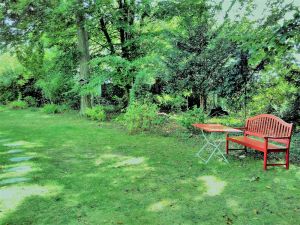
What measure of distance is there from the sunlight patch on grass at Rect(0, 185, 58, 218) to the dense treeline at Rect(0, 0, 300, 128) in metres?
5.10

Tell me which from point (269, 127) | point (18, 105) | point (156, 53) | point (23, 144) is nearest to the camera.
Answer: point (269, 127)

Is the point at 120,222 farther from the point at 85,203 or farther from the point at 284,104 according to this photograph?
the point at 284,104

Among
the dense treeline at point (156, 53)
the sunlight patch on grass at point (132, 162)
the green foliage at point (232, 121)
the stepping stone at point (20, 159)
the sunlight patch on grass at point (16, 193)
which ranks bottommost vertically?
the sunlight patch on grass at point (132, 162)

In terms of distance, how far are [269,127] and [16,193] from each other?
5005 mm

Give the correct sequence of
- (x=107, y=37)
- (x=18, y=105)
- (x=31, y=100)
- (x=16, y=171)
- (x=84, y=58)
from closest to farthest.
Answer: (x=16, y=171) < (x=84, y=58) < (x=107, y=37) < (x=18, y=105) < (x=31, y=100)

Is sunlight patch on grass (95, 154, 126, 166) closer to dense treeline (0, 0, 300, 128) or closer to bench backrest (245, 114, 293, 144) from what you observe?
dense treeline (0, 0, 300, 128)

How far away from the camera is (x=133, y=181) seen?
523cm

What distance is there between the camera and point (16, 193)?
4598 mm

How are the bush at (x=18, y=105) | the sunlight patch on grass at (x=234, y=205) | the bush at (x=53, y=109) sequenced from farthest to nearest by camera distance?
the bush at (x=18, y=105) → the bush at (x=53, y=109) → the sunlight patch on grass at (x=234, y=205)

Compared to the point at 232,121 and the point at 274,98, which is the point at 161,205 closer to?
the point at 274,98

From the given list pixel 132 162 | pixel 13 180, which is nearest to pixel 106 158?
pixel 132 162

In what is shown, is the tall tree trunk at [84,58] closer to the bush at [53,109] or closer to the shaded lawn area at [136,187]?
the bush at [53,109]

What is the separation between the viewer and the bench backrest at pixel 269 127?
593 cm

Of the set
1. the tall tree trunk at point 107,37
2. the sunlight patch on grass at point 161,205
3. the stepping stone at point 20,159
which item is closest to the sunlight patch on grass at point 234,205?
the sunlight patch on grass at point 161,205
